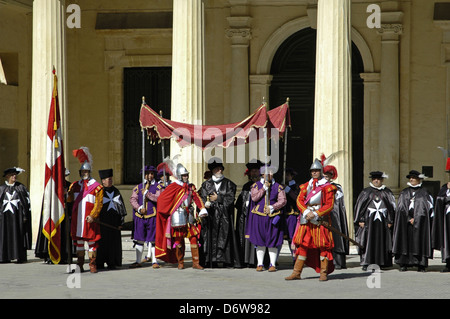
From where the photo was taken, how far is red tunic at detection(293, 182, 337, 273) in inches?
521

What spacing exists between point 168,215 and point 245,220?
128 centimetres

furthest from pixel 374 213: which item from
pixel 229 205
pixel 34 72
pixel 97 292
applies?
pixel 34 72

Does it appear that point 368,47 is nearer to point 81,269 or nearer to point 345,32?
point 345,32

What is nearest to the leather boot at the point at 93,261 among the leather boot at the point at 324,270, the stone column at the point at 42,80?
the leather boot at the point at 324,270

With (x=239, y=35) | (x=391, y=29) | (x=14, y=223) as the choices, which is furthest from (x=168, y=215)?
(x=391, y=29)

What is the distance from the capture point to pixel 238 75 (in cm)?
2242

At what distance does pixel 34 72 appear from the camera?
1803cm

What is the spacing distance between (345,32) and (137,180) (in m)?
7.98

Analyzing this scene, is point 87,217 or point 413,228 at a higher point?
point 87,217

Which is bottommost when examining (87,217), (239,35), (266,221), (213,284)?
(213,284)

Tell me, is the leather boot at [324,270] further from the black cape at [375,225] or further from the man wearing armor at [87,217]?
the man wearing armor at [87,217]

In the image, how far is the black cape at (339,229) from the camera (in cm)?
1492

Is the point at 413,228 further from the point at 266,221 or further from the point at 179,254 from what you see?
the point at 179,254

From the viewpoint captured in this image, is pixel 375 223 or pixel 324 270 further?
pixel 375 223
